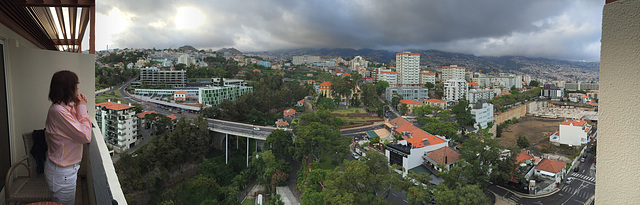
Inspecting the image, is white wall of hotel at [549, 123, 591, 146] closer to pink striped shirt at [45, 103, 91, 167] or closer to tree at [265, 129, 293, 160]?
tree at [265, 129, 293, 160]

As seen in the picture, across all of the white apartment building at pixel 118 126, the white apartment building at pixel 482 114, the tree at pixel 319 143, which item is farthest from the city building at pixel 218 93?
the white apartment building at pixel 482 114

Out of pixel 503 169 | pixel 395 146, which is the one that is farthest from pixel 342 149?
pixel 503 169

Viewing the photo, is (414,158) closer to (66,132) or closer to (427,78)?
(66,132)

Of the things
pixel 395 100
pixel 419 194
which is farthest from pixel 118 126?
pixel 395 100

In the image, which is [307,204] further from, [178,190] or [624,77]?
[624,77]

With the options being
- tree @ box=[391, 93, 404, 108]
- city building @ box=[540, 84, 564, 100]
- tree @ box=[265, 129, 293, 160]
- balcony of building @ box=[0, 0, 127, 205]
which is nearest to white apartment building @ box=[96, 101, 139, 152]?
tree @ box=[265, 129, 293, 160]

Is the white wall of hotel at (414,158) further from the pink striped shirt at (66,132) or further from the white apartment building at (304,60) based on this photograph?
the white apartment building at (304,60)
